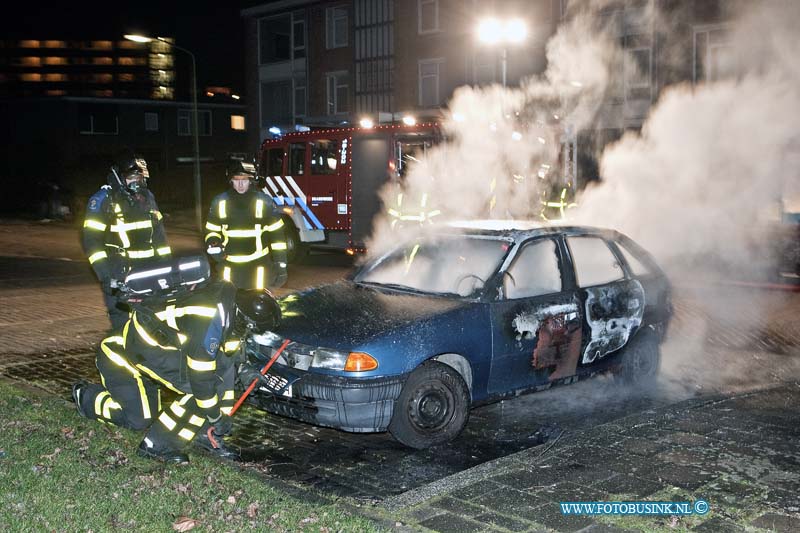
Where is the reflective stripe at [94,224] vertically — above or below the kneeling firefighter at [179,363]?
above

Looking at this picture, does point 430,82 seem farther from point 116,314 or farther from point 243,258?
point 116,314

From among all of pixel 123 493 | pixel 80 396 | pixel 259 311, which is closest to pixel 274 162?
pixel 80 396

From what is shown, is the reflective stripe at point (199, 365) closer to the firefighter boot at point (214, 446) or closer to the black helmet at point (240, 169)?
the firefighter boot at point (214, 446)

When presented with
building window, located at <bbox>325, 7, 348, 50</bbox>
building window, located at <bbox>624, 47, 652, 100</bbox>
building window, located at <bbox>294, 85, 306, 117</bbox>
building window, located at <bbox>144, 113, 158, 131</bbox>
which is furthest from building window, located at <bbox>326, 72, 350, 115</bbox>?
building window, located at <bbox>144, 113, 158, 131</bbox>

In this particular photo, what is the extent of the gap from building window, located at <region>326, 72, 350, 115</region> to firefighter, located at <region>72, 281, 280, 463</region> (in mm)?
30170

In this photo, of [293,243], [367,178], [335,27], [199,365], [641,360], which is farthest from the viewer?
[335,27]

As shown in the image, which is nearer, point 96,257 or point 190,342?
point 190,342

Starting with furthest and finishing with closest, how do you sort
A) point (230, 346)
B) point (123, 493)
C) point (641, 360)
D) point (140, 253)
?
point (641, 360)
point (140, 253)
point (230, 346)
point (123, 493)

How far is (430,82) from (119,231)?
26095mm

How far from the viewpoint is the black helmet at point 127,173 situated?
6.54 meters

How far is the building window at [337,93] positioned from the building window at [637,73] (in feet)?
48.8

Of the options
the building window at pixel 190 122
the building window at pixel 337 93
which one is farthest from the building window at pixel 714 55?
the building window at pixel 190 122

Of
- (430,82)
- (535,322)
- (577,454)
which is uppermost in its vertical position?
(430,82)

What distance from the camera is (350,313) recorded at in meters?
5.87
